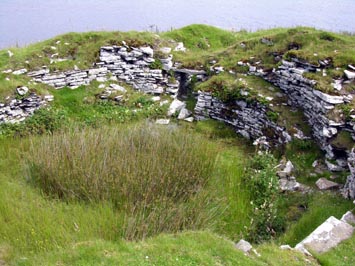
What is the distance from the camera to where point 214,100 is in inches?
562

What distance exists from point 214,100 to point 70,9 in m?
21.5

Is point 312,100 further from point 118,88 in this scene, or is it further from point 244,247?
point 118,88

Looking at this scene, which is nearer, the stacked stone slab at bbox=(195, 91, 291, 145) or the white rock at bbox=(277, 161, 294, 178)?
the white rock at bbox=(277, 161, 294, 178)

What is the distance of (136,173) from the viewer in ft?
28.6

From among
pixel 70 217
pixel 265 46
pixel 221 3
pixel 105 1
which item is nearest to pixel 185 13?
pixel 221 3

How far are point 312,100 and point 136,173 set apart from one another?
236 inches

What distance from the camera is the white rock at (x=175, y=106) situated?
1455 cm

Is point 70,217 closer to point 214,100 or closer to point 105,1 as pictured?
point 214,100

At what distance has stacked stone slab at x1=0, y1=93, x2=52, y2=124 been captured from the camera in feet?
43.3

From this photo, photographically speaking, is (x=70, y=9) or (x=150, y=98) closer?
(x=150, y=98)

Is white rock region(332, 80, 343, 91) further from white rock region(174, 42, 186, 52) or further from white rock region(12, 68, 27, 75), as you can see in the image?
white rock region(12, 68, 27, 75)

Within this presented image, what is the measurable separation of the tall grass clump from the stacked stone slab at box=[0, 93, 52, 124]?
3.32 meters

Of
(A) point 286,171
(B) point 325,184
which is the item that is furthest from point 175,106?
(B) point 325,184

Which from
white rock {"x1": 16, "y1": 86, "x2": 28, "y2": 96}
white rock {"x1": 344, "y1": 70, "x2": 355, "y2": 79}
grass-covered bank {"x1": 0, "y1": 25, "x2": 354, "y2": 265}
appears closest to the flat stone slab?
grass-covered bank {"x1": 0, "y1": 25, "x2": 354, "y2": 265}
